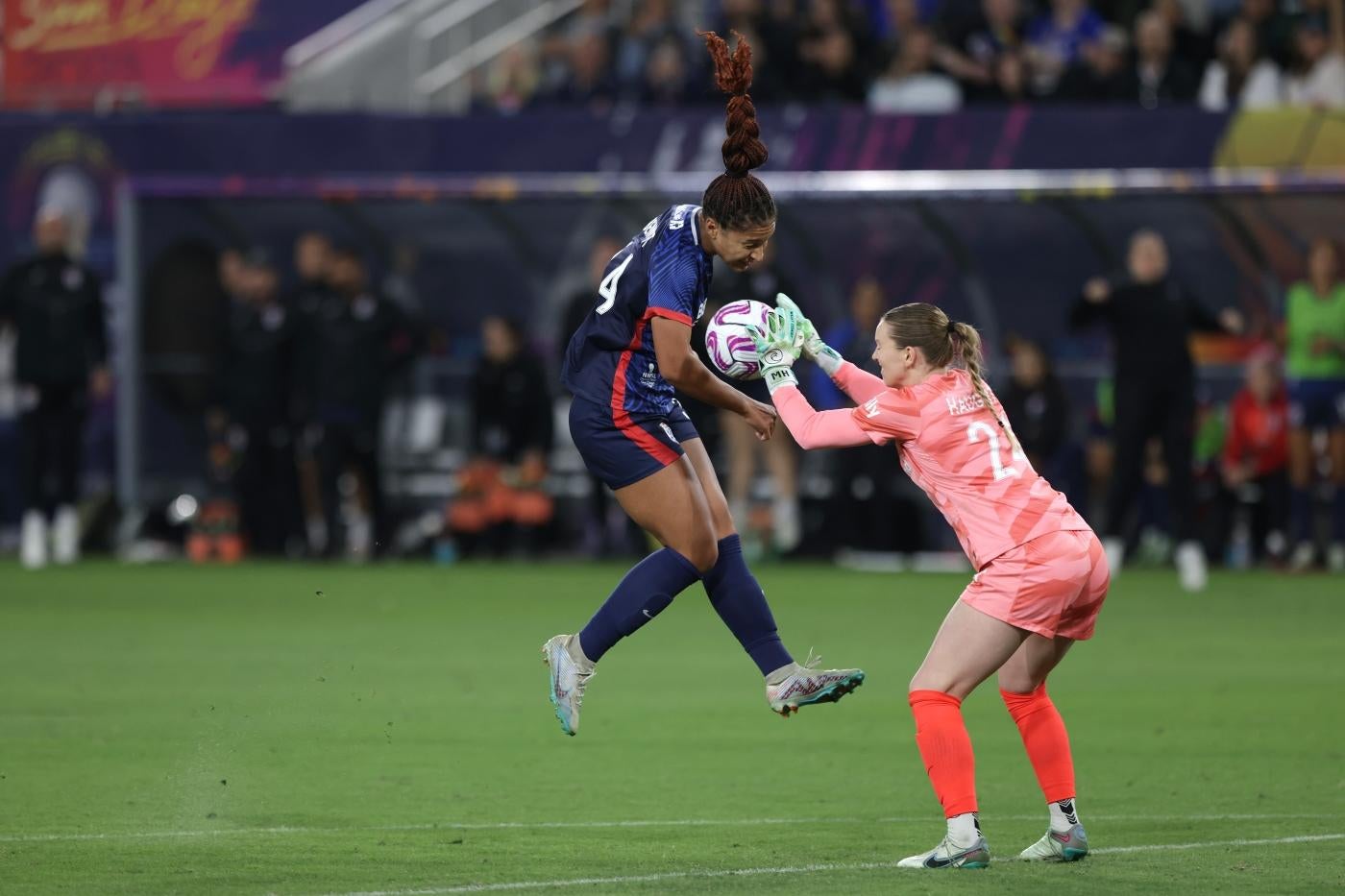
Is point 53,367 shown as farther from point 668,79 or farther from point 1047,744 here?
point 1047,744

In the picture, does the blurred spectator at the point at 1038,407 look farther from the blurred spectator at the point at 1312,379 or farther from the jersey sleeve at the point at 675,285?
the jersey sleeve at the point at 675,285

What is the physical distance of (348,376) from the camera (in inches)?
692

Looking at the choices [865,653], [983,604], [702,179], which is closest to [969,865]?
[983,604]

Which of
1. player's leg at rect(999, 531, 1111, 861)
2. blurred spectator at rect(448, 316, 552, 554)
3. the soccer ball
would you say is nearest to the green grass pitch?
player's leg at rect(999, 531, 1111, 861)

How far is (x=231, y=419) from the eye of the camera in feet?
59.4

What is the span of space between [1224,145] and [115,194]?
30.2 ft

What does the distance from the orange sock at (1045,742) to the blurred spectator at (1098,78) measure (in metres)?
12.2

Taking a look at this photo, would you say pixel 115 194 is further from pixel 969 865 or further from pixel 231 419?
pixel 969 865

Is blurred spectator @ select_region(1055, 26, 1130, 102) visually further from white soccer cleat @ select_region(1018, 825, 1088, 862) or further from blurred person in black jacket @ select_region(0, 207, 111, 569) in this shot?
white soccer cleat @ select_region(1018, 825, 1088, 862)

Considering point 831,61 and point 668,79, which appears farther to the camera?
point 668,79

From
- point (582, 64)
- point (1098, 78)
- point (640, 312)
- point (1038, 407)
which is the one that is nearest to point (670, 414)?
point (640, 312)

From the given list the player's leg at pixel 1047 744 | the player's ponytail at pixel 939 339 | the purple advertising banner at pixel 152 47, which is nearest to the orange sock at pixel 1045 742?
the player's leg at pixel 1047 744

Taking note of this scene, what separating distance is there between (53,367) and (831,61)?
267 inches

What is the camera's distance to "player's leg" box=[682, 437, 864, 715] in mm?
7047
